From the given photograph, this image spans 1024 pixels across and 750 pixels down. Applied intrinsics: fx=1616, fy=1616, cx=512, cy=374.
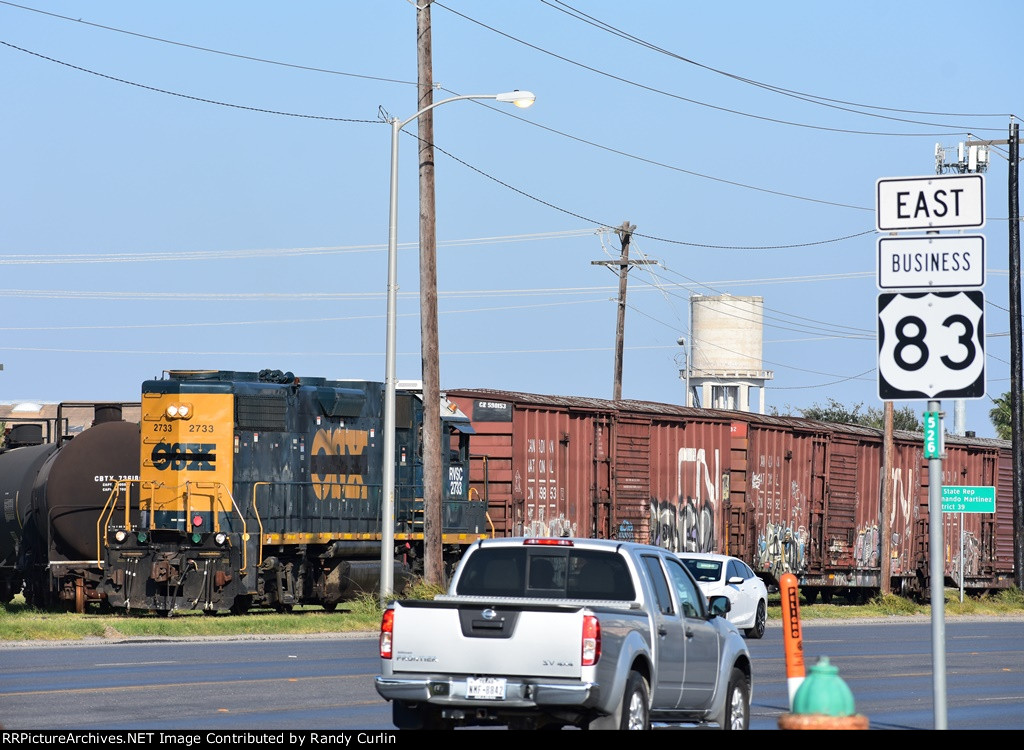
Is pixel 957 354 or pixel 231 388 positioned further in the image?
pixel 231 388

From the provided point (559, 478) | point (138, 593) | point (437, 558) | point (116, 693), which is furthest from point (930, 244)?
point (559, 478)

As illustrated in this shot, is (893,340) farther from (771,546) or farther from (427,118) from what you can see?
(771,546)

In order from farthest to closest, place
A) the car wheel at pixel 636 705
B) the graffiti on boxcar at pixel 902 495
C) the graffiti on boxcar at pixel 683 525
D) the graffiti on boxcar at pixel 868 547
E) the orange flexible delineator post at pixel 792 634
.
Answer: the graffiti on boxcar at pixel 902 495 < the graffiti on boxcar at pixel 868 547 < the graffiti on boxcar at pixel 683 525 < the car wheel at pixel 636 705 < the orange flexible delineator post at pixel 792 634

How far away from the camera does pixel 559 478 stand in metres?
35.5

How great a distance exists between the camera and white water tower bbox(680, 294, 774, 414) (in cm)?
9631

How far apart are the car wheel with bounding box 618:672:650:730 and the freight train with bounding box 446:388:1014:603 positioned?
2177 cm

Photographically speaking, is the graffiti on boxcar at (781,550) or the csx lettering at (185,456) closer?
the csx lettering at (185,456)

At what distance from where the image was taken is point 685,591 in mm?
13422

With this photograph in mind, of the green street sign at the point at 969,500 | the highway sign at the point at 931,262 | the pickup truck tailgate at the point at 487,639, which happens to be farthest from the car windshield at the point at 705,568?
the highway sign at the point at 931,262

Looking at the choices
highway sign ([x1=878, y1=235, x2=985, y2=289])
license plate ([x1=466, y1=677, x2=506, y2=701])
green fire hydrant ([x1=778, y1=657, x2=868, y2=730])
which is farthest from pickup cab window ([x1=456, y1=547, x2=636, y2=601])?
green fire hydrant ([x1=778, y1=657, x2=868, y2=730])

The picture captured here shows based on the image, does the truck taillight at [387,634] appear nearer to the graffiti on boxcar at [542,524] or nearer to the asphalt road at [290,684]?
the asphalt road at [290,684]

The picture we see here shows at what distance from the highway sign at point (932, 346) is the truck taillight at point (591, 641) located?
2577mm

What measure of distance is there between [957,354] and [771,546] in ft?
104

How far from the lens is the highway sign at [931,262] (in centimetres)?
1026
